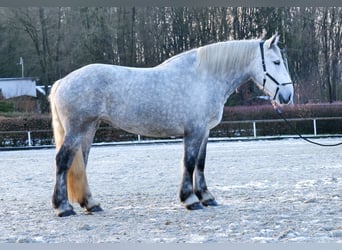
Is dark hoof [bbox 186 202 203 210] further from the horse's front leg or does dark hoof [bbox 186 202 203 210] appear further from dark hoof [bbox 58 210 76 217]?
dark hoof [bbox 58 210 76 217]

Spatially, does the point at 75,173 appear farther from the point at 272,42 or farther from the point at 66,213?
the point at 272,42

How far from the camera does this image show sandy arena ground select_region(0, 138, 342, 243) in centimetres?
355

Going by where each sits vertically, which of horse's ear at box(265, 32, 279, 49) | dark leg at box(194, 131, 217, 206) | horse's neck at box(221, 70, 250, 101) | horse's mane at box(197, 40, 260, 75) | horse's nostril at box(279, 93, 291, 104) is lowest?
dark leg at box(194, 131, 217, 206)

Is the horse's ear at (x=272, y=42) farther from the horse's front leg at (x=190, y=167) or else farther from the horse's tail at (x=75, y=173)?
the horse's tail at (x=75, y=173)

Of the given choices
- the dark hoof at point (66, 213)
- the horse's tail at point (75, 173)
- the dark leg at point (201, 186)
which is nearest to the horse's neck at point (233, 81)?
the dark leg at point (201, 186)

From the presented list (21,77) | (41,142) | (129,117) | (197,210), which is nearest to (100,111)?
(129,117)

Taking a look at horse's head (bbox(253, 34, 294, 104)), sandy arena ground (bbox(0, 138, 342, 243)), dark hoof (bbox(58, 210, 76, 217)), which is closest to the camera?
sandy arena ground (bbox(0, 138, 342, 243))

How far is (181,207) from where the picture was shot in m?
4.61

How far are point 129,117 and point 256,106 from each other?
1017 centimetres

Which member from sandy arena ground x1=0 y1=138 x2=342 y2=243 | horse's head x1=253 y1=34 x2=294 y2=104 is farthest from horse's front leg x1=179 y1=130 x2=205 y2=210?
horse's head x1=253 y1=34 x2=294 y2=104

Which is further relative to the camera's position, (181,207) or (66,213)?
(181,207)

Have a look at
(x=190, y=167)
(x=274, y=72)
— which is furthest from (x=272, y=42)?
(x=190, y=167)

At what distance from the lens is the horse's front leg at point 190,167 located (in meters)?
4.45

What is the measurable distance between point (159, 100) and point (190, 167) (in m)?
0.67
